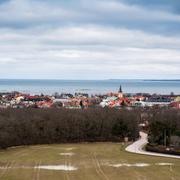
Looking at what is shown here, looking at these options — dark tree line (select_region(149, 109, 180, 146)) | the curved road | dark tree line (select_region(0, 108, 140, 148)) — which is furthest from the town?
dark tree line (select_region(149, 109, 180, 146))

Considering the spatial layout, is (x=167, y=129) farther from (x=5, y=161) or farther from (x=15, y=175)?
(x=15, y=175)

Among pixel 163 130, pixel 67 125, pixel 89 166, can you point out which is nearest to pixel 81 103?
pixel 67 125

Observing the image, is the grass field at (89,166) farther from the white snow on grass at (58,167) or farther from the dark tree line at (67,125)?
the dark tree line at (67,125)

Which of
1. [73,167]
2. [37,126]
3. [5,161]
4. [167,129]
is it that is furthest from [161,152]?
[37,126]

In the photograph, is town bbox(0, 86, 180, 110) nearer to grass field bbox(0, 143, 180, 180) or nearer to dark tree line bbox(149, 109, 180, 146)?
dark tree line bbox(149, 109, 180, 146)

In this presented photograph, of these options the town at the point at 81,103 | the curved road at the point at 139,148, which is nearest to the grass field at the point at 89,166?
the curved road at the point at 139,148
